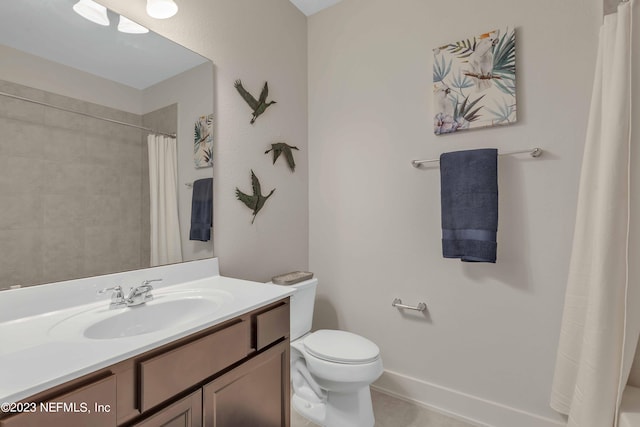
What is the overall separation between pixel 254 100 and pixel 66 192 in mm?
1072

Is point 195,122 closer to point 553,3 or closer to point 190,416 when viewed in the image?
point 190,416

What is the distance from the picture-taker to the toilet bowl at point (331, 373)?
1.43 m

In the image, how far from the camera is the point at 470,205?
1.55 m

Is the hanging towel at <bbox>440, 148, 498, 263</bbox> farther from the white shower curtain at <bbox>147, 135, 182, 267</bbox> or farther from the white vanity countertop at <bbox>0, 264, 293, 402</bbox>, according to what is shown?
the white shower curtain at <bbox>147, 135, 182, 267</bbox>

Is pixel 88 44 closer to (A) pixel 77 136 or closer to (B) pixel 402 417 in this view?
(A) pixel 77 136

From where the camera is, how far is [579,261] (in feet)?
4.32

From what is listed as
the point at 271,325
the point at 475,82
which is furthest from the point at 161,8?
the point at 475,82

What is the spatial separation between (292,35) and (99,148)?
4.99 ft

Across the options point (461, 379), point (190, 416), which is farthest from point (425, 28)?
point (190, 416)

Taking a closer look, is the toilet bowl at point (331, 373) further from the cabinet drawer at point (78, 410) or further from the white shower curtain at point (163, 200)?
the cabinet drawer at point (78, 410)

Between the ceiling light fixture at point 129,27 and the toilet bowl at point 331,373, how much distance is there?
4.65ft

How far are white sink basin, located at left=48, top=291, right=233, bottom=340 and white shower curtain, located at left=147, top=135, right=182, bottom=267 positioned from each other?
0.22 m

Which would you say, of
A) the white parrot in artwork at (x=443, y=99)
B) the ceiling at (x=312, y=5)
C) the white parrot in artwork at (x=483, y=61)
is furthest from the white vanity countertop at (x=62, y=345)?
the ceiling at (x=312, y=5)

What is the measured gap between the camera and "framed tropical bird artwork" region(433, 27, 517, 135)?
154 cm
